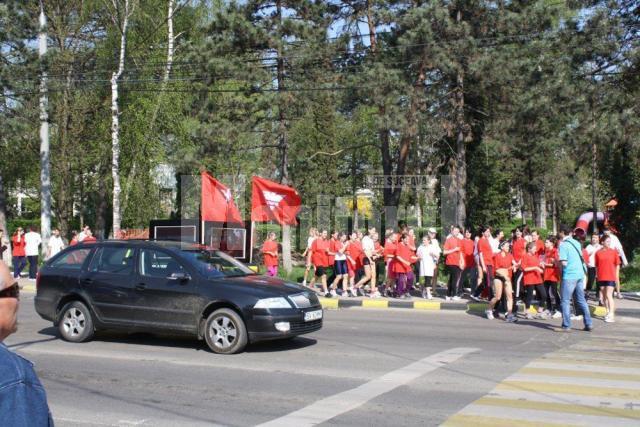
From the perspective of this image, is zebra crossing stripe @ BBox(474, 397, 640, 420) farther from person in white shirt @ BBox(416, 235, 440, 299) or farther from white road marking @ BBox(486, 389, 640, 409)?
person in white shirt @ BBox(416, 235, 440, 299)

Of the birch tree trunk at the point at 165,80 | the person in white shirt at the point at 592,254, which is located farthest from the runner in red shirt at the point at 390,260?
the birch tree trunk at the point at 165,80

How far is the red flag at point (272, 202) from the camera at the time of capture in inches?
775

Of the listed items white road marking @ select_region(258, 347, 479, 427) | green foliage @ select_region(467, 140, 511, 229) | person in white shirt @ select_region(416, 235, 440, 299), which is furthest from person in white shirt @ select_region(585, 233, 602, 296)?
green foliage @ select_region(467, 140, 511, 229)

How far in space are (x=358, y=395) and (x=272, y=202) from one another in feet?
41.5

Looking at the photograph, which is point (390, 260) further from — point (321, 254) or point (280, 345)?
point (280, 345)

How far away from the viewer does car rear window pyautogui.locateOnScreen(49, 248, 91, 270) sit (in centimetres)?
1171

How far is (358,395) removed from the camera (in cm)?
781

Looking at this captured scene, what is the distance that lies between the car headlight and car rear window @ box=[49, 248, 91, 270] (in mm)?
3380

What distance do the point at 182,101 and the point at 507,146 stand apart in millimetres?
14288

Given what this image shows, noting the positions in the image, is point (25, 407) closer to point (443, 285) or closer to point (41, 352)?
point (41, 352)

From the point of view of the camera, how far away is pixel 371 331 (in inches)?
508

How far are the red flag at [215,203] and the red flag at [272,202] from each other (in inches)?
27.6

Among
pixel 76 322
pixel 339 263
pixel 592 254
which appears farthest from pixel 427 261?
pixel 76 322

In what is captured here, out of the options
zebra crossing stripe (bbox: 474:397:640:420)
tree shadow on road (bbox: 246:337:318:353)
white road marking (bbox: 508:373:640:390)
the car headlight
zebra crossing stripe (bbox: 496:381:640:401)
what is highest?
the car headlight
